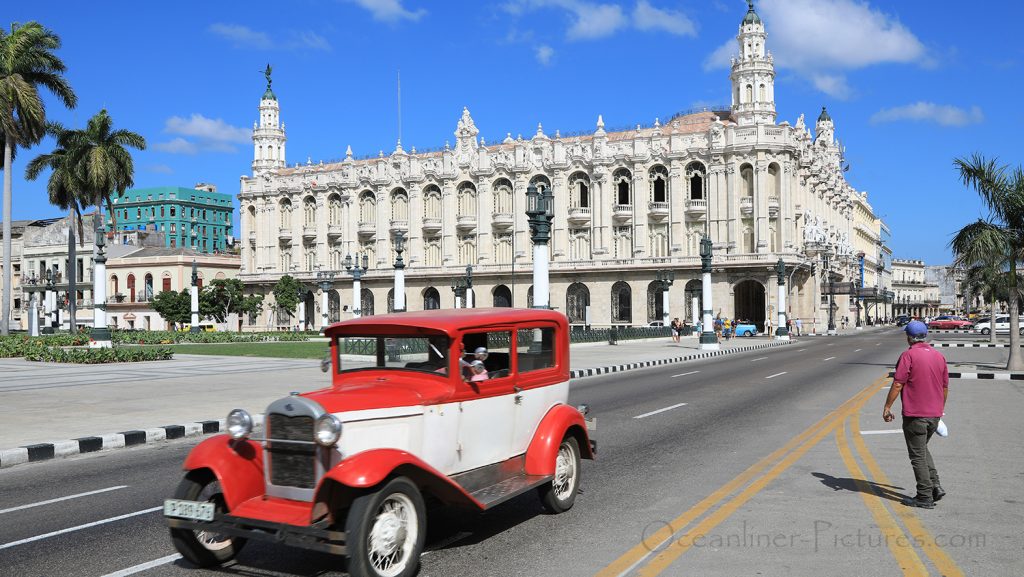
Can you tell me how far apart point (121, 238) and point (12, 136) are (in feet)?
206

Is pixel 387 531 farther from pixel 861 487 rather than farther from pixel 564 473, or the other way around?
pixel 861 487

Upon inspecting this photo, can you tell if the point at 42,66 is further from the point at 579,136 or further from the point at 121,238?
the point at 121,238

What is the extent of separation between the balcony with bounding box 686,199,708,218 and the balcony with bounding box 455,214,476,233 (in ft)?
64.5

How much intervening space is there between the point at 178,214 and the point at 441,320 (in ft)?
470

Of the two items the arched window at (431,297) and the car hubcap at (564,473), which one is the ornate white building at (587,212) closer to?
the arched window at (431,297)

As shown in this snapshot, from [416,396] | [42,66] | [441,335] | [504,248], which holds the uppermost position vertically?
[42,66]

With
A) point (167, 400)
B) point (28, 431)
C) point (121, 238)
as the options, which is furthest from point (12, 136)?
point (121, 238)

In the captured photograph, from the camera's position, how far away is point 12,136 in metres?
42.8

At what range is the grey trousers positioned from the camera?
7.41 m

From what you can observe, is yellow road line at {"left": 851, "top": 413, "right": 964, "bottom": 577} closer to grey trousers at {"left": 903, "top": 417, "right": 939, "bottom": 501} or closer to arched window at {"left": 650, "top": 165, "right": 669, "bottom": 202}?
grey trousers at {"left": 903, "top": 417, "right": 939, "bottom": 501}

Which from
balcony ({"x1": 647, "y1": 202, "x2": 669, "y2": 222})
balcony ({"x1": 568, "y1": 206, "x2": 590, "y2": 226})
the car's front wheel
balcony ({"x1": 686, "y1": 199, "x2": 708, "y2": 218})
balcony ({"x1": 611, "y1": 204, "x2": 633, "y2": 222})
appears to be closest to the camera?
the car's front wheel

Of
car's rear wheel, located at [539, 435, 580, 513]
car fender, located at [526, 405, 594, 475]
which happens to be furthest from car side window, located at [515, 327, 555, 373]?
car's rear wheel, located at [539, 435, 580, 513]

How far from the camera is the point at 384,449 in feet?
18.6

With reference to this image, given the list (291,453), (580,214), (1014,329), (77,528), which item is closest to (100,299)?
(77,528)
